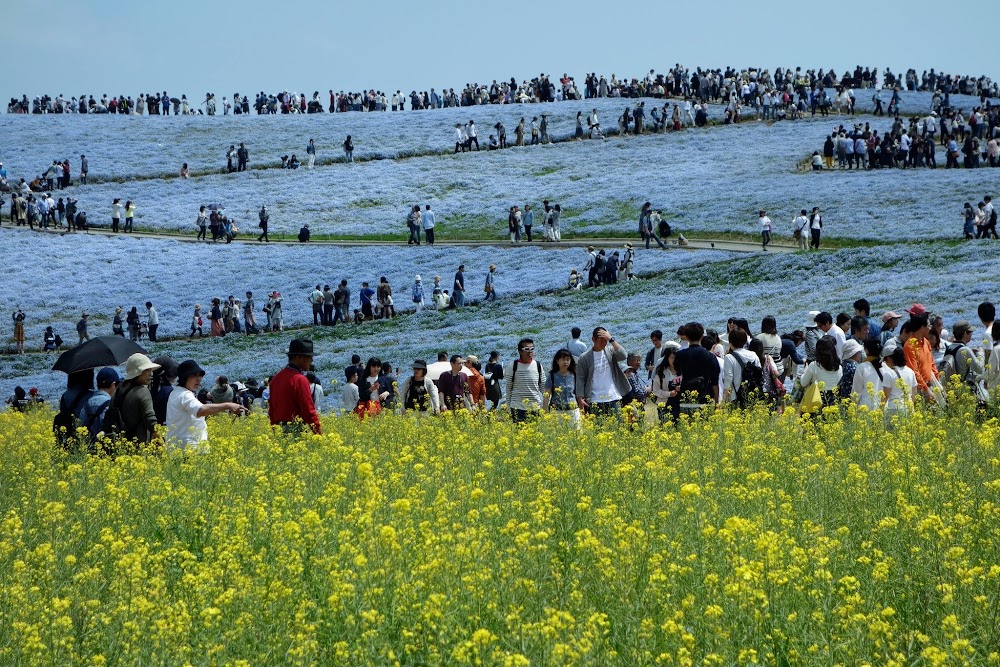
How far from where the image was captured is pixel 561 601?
21.8 feet

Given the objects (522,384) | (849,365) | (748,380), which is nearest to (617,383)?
(522,384)

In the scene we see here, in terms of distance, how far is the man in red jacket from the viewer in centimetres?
1138

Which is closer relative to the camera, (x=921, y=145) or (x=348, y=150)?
(x=921, y=145)

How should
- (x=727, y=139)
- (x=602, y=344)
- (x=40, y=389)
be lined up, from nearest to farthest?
(x=602, y=344), (x=40, y=389), (x=727, y=139)

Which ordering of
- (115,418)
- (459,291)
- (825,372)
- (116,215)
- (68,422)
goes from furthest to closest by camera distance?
(116,215)
(459,291)
(825,372)
(68,422)
(115,418)

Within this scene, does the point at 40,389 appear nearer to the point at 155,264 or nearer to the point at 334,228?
the point at 155,264

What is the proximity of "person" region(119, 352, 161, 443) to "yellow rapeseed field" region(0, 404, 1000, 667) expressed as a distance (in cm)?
60

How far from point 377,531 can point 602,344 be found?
7.06m

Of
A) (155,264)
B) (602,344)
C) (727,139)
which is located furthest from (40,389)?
(727,139)

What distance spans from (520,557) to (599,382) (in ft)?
23.6

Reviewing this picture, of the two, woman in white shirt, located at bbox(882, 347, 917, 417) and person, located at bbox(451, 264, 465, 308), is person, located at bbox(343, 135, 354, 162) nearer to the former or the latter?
person, located at bbox(451, 264, 465, 308)

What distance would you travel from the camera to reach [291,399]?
1162 cm

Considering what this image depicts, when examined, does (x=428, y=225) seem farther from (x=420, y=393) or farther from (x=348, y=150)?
(x=420, y=393)

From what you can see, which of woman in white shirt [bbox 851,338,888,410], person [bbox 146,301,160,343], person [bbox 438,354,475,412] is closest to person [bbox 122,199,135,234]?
person [bbox 146,301,160,343]
